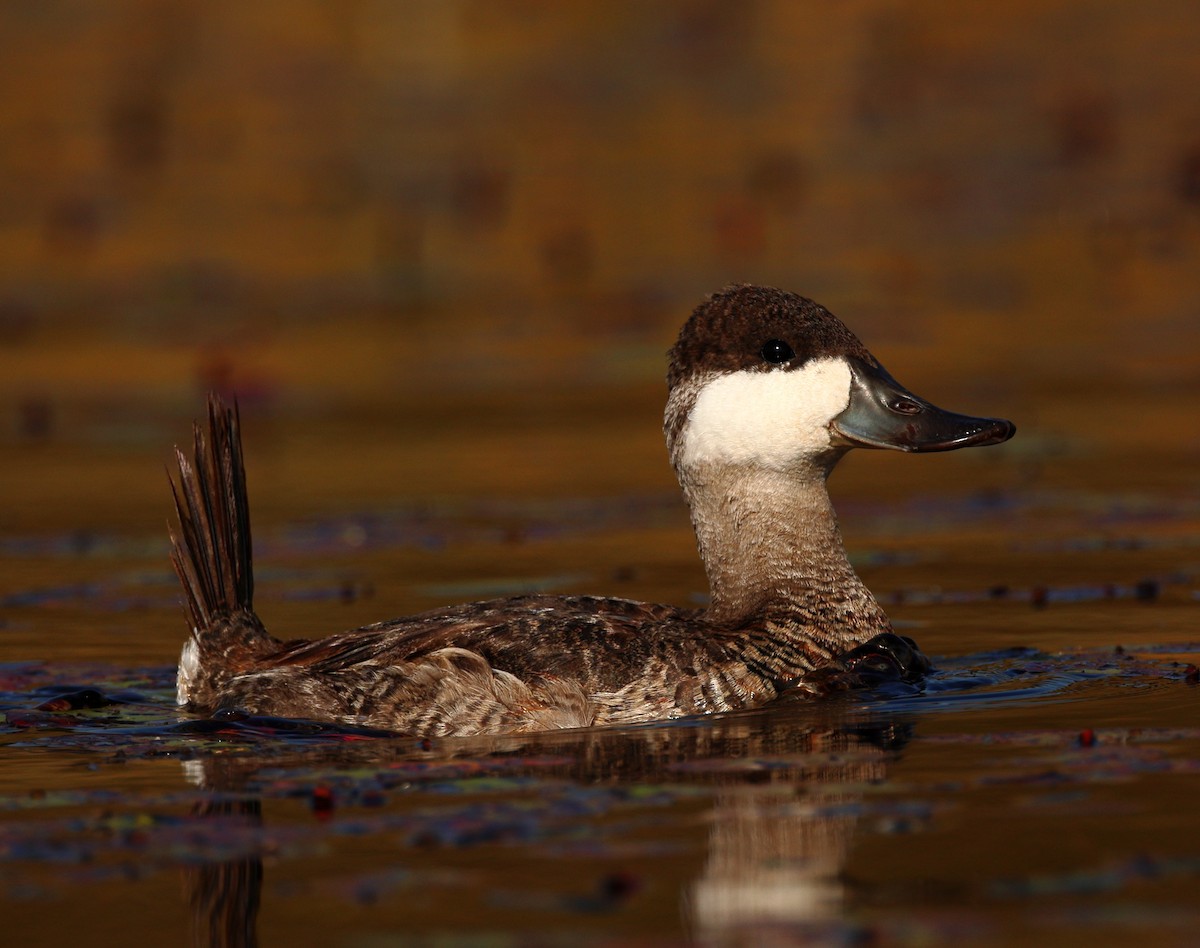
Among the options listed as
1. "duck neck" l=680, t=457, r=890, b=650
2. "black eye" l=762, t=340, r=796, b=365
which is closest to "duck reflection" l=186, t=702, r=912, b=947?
"duck neck" l=680, t=457, r=890, b=650

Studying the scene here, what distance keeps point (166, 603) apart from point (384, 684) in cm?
300

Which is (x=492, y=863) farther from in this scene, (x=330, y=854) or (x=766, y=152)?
(x=766, y=152)

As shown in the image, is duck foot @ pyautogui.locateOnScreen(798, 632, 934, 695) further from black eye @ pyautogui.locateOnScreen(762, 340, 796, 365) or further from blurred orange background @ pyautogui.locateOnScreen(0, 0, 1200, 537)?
blurred orange background @ pyautogui.locateOnScreen(0, 0, 1200, 537)

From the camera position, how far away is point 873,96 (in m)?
23.4

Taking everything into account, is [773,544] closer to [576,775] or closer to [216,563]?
[576,775]

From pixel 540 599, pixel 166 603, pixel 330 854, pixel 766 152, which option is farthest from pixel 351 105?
pixel 330 854

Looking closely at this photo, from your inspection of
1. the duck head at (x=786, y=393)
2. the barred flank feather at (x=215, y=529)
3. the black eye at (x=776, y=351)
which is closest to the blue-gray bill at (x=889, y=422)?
the duck head at (x=786, y=393)

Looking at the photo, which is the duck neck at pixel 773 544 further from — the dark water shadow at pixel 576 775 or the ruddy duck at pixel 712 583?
the dark water shadow at pixel 576 775

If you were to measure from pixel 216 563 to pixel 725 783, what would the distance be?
2.46 metres

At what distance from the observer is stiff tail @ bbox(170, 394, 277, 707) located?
7.77m

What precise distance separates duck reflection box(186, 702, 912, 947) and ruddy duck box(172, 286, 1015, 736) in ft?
0.90

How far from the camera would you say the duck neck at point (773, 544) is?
7.87m

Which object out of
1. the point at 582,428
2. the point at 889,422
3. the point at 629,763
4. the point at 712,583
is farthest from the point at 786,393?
the point at 582,428

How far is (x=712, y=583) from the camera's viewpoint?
318 inches
